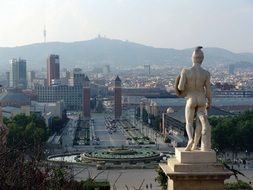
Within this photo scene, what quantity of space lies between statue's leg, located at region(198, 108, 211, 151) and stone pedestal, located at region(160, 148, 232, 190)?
10 cm

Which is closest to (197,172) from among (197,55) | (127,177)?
(197,55)

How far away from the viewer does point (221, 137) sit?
126 ft

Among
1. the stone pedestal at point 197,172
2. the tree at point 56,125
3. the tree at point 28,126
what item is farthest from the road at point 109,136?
the stone pedestal at point 197,172

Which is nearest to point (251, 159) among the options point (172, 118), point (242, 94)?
point (172, 118)

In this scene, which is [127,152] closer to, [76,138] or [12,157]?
[76,138]

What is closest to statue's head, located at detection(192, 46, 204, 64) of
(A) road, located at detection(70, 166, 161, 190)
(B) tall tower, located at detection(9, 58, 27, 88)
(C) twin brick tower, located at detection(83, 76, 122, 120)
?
(A) road, located at detection(70, 166, 161, 190)

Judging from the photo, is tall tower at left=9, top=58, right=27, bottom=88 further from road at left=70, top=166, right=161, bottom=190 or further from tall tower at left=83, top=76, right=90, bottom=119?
road at left=70, top=166, right=161, bottom=190

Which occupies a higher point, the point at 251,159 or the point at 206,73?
the point at 206,73

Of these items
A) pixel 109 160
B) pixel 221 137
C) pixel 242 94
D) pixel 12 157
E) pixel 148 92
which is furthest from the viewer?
pixel 148 92

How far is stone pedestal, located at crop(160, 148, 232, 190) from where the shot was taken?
20.2 feet

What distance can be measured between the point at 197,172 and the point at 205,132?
49cm

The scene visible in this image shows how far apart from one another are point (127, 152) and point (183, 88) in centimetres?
3082

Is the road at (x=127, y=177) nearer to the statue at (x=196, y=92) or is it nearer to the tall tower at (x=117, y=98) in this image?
the statue at (x=196, y=92)

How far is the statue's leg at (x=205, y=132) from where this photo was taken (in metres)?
6.36
